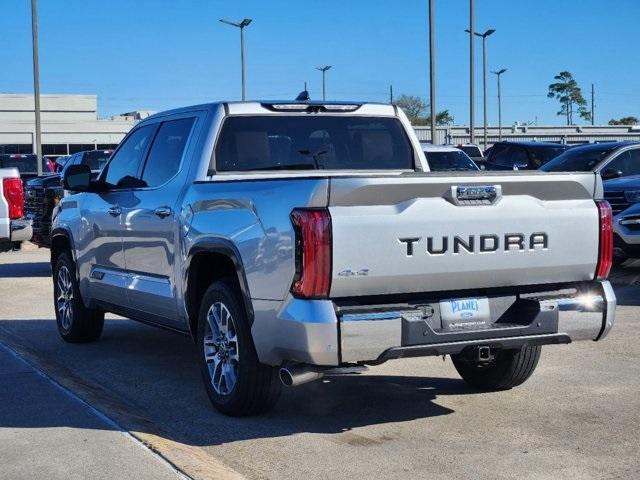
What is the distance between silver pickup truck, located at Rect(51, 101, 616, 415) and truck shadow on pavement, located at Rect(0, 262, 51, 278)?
864 centimetres

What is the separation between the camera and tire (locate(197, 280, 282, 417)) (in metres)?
6.18

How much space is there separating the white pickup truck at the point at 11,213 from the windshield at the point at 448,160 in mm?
9511

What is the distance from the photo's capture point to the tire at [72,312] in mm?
9219

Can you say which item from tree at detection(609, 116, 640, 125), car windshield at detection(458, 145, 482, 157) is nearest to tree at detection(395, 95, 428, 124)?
tree at detection(609, 116, 640, 125)

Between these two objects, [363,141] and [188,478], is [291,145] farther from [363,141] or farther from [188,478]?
[188,478]

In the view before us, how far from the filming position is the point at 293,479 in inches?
205

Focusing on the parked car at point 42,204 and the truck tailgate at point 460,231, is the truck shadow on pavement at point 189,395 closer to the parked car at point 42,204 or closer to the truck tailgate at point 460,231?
the truck tailgate at point 460,231

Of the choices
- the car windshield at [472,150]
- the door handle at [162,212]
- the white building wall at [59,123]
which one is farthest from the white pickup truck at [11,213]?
the white building wall at [59,123]

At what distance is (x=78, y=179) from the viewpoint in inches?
338

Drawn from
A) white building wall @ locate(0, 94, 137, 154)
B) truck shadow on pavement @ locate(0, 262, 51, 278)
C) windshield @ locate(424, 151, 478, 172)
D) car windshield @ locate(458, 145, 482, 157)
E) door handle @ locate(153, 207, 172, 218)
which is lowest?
truck shadow on pavement @ locate(0, 262, 51, 278)

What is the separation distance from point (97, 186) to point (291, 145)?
1895mm

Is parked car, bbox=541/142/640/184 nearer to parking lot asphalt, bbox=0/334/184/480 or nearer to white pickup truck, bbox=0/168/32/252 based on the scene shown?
white pickup truck, bbox=0/168/32/252

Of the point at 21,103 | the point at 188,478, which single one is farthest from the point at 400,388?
the point at 21,103

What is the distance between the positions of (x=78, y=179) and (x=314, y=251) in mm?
3743
